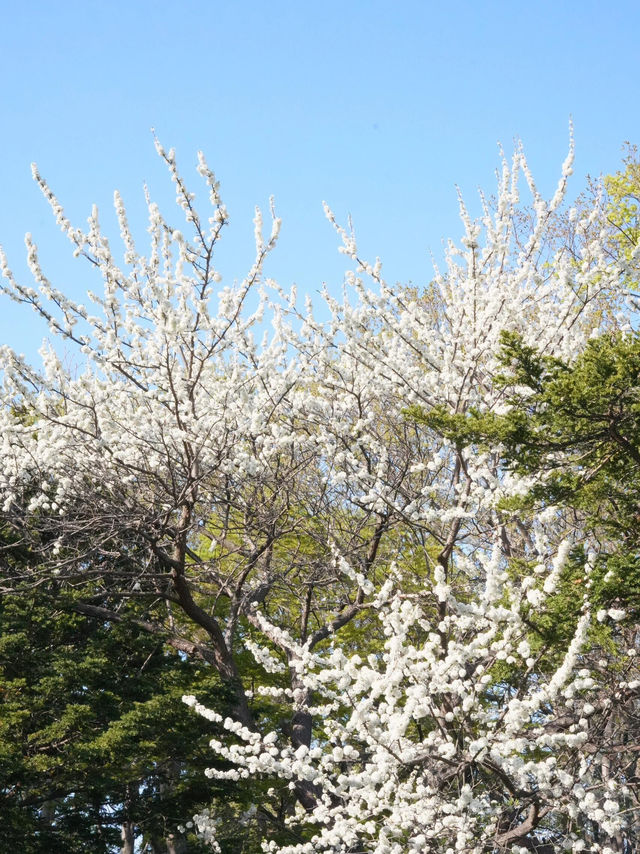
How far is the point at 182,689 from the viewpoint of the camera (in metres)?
10.6

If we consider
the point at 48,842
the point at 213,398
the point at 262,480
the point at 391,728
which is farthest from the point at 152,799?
the point at 391,728

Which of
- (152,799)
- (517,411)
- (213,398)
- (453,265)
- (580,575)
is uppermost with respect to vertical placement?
(453,265)

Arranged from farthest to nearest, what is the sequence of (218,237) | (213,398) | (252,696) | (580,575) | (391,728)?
1. (252,696)
2. (213,398)
3. (218,237)
4. (580,575)
5. (391,728)

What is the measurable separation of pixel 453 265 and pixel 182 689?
20.6 feet

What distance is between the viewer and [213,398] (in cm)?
922

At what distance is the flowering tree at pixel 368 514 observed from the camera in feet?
19.4

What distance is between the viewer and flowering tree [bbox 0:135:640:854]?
5898 mm

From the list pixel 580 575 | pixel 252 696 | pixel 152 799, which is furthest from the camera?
pixel 252 696

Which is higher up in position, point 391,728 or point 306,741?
point 306,741

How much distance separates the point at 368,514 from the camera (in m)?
11.0

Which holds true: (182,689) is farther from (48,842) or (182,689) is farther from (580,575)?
(580,575)

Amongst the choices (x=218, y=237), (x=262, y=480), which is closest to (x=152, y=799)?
(x=262, y=480)

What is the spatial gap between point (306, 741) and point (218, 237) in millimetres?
6607

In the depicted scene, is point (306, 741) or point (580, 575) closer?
point (580, 575)
